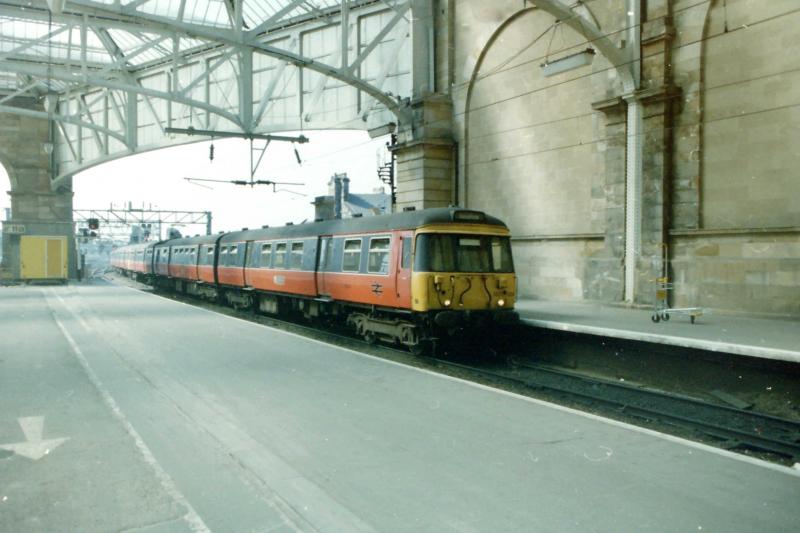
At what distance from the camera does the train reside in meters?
12.5

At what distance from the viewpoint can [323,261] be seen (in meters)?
16.4

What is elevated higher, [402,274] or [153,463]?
[402,274]

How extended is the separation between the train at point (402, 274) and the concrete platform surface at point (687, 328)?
165 cm

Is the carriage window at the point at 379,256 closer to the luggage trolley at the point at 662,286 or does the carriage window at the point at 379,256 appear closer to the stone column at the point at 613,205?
the luggage trolley at the point at 662,286

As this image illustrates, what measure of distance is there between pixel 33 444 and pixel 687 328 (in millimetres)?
10615

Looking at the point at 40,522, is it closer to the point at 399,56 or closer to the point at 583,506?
the point at 583,506

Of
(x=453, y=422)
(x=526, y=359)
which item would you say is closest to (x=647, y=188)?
(x=526, y=359)

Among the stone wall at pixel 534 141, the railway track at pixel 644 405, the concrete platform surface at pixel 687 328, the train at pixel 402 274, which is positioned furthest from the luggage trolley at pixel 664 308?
the train at pixel 402 274

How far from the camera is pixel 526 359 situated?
14.2 m

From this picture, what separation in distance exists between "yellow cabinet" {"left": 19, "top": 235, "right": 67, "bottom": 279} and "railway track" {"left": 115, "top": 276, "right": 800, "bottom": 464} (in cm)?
2777

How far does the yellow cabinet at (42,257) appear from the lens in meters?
35.0

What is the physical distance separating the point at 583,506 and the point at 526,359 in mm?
9517

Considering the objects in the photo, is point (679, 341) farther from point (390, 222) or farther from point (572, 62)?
point (572, 62)

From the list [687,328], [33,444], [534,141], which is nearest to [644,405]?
[687,328]
